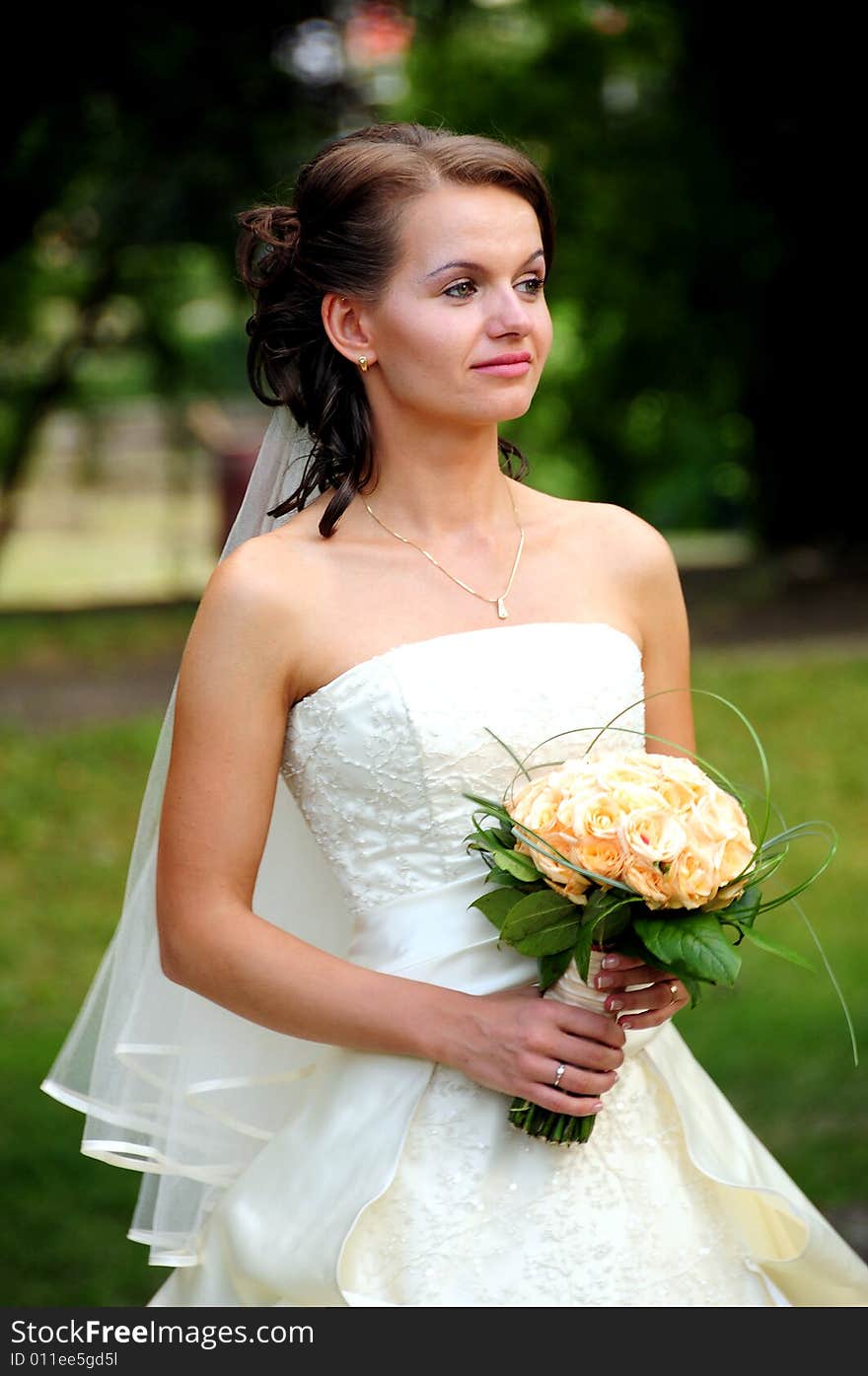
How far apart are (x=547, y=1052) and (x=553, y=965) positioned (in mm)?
135

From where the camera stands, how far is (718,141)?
11.7 meters

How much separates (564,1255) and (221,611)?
1.20 meters

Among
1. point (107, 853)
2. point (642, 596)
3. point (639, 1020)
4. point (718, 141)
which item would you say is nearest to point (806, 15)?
point (718, 141)

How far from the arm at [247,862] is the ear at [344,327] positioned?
0.42m

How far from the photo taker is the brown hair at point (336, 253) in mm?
2781

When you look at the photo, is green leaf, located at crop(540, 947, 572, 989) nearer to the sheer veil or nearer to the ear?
the sheer veil

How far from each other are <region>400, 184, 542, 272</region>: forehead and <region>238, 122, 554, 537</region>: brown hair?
2cm

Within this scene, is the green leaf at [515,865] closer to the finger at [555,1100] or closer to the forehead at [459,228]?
the finger at [555,1100]

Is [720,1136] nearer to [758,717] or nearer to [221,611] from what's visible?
[221,611]

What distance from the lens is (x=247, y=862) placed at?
8.98 ft

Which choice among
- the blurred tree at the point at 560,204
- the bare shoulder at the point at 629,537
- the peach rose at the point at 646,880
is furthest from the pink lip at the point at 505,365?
the blurred tree at the point at 560,204

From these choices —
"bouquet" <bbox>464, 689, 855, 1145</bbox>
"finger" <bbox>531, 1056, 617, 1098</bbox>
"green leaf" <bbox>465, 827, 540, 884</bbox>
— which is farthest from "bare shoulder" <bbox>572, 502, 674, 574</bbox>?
"finger" <bbox>531, 1056, 617, 1098</bbox>

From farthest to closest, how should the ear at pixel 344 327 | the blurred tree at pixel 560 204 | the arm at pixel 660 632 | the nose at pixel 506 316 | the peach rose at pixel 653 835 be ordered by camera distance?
the blurred tree at pixel 560 204 → the arm at pixel 660 632 → the ear at pixel 344 327 → the nose at pixel 506 316 → the peach rose at pixel 653 835

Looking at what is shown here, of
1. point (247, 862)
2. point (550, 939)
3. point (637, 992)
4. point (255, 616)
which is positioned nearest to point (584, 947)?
point (550, 939)
